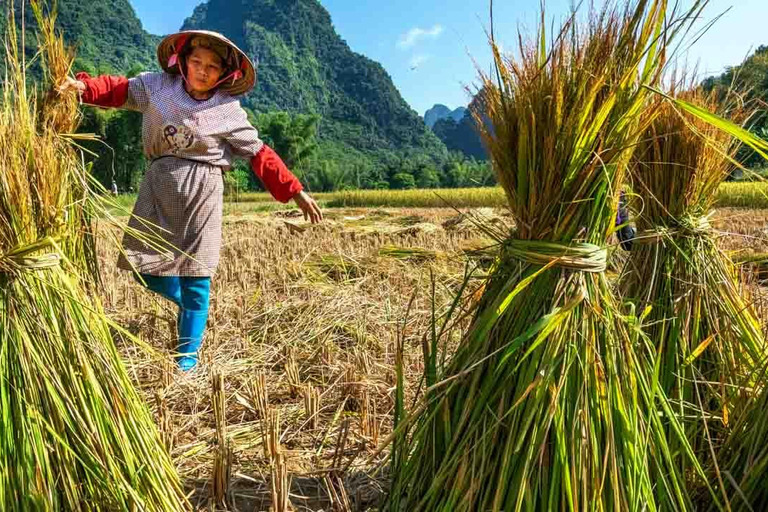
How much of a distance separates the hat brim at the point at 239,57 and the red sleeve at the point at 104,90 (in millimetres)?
209

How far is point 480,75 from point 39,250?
97cm

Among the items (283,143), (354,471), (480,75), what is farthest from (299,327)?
(283,143)

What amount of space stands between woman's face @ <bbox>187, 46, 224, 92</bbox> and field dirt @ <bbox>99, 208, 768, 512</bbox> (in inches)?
37.8

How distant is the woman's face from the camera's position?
2.30 meters

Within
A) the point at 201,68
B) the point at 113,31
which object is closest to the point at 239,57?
the point at 201,68

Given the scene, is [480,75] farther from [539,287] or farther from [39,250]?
[39,250]

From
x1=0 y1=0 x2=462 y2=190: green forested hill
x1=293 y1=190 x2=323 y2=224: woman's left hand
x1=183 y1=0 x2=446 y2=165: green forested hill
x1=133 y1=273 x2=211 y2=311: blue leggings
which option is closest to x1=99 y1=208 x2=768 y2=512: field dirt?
x1=133 y1=273 x2=211 y2=311: blue leggings

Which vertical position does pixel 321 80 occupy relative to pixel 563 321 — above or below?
above

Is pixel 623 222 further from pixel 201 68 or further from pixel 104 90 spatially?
pixel 104 90

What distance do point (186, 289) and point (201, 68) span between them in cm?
96

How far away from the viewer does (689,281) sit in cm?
148

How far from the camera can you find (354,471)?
1592mm

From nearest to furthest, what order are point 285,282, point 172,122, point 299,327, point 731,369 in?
point 731,369 < point 172,122 < point 299,327 < point 285,282

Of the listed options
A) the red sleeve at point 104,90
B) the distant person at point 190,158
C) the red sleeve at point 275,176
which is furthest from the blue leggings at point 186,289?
the red sleeve at point 104,90
